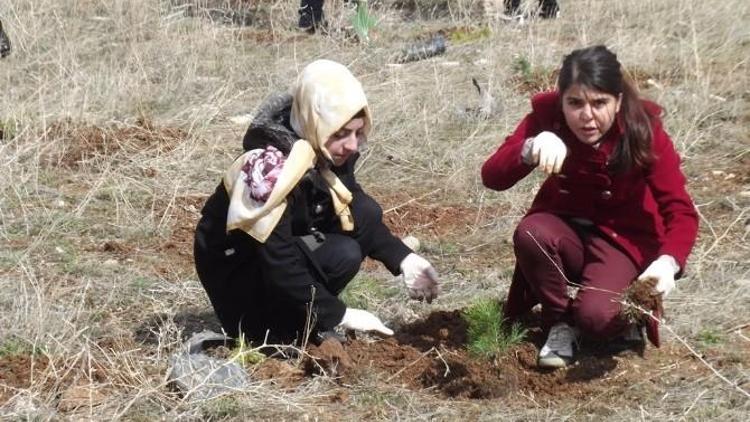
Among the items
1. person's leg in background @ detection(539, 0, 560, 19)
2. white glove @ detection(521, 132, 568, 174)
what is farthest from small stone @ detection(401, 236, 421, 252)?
person's leg in background @ detection(539, 0, 560, 19)

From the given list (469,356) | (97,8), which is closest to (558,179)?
(469,356)

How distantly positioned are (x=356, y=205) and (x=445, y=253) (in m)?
1.24

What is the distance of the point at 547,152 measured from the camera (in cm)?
348

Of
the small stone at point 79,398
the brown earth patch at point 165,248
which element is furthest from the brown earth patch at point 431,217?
the small stone at point 79,398

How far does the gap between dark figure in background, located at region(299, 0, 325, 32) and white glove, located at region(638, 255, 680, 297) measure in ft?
20.1

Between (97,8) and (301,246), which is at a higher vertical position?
(301,246)

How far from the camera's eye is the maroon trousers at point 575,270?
147 inches

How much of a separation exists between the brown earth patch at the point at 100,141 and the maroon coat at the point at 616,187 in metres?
2.92

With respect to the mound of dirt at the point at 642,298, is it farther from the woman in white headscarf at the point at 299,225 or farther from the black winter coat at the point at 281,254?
the black winter coat at the point at 281,254

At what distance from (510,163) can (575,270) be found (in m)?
0.48

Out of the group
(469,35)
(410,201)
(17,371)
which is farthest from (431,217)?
(469,35)

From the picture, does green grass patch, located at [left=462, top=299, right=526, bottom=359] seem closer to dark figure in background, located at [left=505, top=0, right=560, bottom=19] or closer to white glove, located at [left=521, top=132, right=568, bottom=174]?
white glove, located at [left=521, top=132, right=568, bottom=174]

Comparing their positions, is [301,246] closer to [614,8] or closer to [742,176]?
[742,176]

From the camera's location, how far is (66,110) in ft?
22.3
